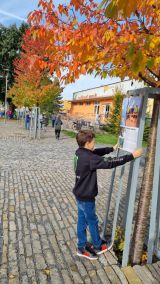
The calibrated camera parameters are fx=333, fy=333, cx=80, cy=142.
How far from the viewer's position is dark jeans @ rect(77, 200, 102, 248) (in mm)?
4148

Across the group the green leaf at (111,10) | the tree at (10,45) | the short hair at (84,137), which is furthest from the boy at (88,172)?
the tree at (10,45)

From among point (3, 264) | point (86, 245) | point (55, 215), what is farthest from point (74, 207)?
point (3, 264)

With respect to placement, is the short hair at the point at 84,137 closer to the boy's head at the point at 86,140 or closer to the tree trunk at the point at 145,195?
the boy's head at the point at 86,140

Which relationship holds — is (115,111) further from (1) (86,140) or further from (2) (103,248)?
(1) (86,140)

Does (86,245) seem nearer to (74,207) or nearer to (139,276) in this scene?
(139,276)

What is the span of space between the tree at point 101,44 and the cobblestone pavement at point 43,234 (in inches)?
29.5

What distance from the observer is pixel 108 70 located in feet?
15.0

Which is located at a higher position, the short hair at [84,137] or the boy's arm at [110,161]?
the short hair at [84,137]

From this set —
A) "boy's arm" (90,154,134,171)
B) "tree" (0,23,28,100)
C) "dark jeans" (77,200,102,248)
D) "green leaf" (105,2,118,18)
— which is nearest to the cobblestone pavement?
"dark jeans" (77,200,102,248)

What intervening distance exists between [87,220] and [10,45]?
51961 mm

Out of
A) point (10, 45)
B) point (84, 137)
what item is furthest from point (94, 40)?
point (10, 45)

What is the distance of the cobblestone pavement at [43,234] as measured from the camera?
A: 3960 mm

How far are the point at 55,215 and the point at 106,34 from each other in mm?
3516

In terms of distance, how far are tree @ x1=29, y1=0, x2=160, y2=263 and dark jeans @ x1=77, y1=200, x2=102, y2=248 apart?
0.53 m
